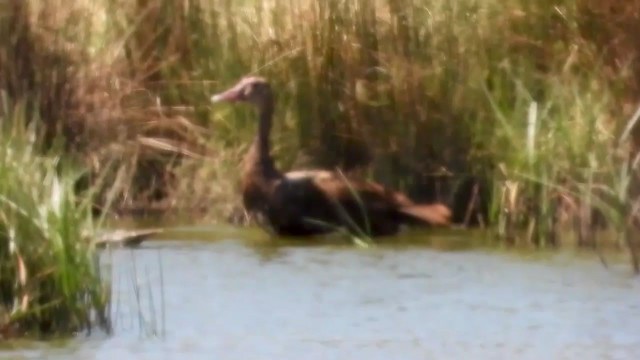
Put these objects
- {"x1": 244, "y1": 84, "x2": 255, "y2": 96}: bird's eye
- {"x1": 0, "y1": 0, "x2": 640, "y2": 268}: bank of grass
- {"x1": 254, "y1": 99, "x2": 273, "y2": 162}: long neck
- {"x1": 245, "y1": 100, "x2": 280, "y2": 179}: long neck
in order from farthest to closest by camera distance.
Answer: {"x1": 244, "y1": 84, "x2": 255, "y2": 96}: bird's eye < {"x1": 254, "y1": 99, "x2": 273, "y2": 162}: long neck < {"x1": 245, "y1": 100, "x2": 280, "y2": 179}: long neck < {"x1": 0, "y1": 0, "x2": 640, "y2": 268}: bank of grass

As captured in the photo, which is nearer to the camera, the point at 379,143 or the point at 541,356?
the point at 541,356

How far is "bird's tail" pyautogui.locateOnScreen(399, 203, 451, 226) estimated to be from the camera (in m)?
10.8

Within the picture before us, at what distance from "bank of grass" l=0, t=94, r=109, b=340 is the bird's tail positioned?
11.3 feet

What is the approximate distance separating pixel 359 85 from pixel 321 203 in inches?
35.5

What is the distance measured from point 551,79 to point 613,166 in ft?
3.55

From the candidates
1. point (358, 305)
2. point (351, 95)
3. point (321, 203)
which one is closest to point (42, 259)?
point (358, 305)

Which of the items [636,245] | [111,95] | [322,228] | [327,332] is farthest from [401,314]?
[111,95]

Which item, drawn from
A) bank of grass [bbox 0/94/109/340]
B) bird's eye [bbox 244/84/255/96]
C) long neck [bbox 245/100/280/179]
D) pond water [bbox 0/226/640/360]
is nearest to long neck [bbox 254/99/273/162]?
long neck [bbox 245/100/280/179]

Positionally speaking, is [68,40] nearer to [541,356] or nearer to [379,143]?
[379,143]

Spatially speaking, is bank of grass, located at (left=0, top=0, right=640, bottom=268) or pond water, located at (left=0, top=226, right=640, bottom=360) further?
bank of grass, located at (left=0, top=0, right=640, bottom=268)

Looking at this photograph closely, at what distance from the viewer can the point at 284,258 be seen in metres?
10.1

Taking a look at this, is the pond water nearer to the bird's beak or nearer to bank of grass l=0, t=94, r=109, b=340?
bank of grass l=0, t=94, r=109, b=340

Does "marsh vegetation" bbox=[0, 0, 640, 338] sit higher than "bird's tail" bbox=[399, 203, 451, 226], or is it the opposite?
"marsh vegetation" bbox=[0, 0, 640, 338]

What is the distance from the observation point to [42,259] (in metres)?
7.44
